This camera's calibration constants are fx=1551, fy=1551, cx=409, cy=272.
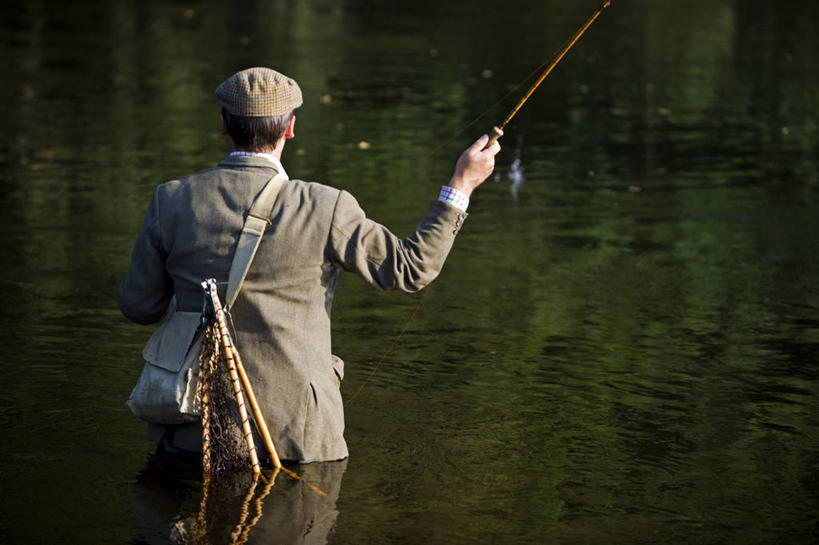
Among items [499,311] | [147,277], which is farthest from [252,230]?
[499,311]

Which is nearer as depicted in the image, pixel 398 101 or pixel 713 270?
pixel 713 270

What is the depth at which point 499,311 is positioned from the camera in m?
8.12

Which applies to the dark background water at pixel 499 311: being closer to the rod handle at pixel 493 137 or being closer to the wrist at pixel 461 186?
the wrist at pixel 461 186

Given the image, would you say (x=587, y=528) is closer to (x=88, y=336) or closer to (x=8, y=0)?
(x=88, y=336)

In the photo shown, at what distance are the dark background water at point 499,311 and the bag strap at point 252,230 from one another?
2.52 feet

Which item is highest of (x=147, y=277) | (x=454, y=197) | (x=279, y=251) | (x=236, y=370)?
(x=454, y=197)

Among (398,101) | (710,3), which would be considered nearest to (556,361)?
(398,101)

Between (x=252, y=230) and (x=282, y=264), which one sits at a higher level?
(x=252, y=230)

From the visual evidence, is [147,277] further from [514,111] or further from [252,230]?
[514,111]

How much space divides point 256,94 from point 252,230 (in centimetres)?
44

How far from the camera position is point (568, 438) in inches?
233

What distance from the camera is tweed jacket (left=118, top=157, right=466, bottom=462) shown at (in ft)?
16.3

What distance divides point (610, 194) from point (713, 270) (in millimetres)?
2580

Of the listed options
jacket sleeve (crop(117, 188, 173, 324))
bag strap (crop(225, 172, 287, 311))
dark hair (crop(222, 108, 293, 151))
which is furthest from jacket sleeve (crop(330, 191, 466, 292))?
jacket sleeve (crop(117, 188, 173, 324))
